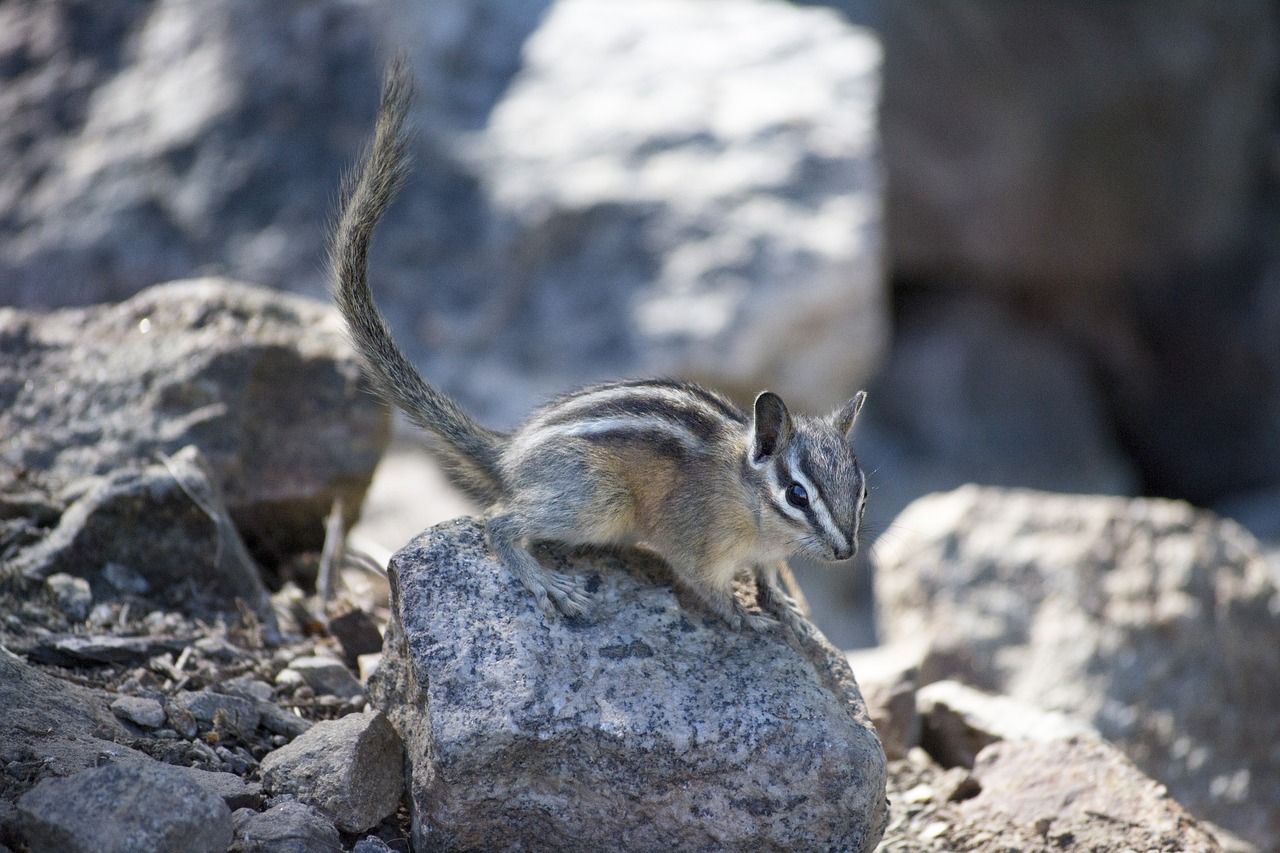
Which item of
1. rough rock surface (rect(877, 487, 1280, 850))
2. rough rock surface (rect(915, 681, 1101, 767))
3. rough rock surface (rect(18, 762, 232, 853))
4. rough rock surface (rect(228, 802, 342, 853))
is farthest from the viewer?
rough rock surface (rect(877, 487, 1280, 850))

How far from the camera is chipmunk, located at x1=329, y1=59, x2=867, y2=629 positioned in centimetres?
393

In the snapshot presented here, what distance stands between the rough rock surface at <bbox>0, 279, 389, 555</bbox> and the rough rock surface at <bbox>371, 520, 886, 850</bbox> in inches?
61.5

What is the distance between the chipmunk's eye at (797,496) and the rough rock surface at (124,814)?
2.00 metres

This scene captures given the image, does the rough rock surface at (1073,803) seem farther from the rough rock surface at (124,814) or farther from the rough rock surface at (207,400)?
the rough rock surface at (207,400)

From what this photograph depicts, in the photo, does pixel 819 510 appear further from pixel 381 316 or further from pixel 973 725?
pixel 381 316

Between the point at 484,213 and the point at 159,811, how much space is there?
19.6ft

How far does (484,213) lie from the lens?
8.28 metres

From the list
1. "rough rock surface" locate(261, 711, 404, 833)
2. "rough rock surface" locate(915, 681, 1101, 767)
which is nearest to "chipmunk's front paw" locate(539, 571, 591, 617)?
"rough rock surface" locate(261, 711, 404, 833)

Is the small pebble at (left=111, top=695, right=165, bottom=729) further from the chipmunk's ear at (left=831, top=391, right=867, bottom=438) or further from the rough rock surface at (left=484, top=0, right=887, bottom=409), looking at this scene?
the rough rock surface at (left=484, top=0, right=887, bottom=409)

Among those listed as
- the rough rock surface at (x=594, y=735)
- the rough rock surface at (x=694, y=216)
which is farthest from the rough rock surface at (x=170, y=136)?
the rough rock surface at (x=594, y=735)

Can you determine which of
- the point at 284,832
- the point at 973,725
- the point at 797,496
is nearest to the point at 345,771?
the point at 284,832

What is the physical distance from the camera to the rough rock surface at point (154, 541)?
4.36 meters

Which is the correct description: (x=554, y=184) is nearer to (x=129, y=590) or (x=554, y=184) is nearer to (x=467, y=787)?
(x=129, y=590)

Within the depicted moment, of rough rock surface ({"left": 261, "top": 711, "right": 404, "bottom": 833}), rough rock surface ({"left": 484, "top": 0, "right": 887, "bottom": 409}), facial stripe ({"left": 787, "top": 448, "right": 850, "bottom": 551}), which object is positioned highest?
rough rock surface ({"left": 484, "top": 0, "right": 887, "bottom": 409})
